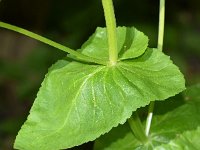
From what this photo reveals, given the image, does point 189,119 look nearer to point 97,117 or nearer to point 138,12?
point 97,117

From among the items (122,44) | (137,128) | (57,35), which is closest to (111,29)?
(122,44)

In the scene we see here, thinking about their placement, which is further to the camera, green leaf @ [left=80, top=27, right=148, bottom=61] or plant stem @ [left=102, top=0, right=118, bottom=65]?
green leaf @ [left=80, top=27, right=148, bottom=61]

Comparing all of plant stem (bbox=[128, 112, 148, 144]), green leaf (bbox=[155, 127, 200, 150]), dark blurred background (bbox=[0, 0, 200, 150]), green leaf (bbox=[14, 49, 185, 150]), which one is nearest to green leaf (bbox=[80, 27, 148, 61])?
green leaf (bbox=[14, 49, 185, 150])

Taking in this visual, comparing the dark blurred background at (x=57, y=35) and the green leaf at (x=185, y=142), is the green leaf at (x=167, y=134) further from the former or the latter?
the dark blurred background at (x=57, y=35)

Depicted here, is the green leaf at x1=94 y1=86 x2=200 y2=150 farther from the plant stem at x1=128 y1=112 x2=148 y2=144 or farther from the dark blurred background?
the dark blurred background

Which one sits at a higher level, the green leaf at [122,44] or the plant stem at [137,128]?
the green leaf at [122,44]

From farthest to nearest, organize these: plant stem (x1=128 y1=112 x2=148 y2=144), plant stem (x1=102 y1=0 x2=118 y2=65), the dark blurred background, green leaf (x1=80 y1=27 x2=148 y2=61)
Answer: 1. the dark blurred background
2. plant stem (x1=128 y1=112 x2=148 y2=144)
3. green leaf (x1=80 y1=27 x2=148 y2=61)
4. plant stem (x1=102 y1=0 x2=118 y2=65)

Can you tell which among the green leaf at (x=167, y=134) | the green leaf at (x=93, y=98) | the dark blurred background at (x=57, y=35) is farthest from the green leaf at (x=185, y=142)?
the dark blurred background at (x=57, y=35)
